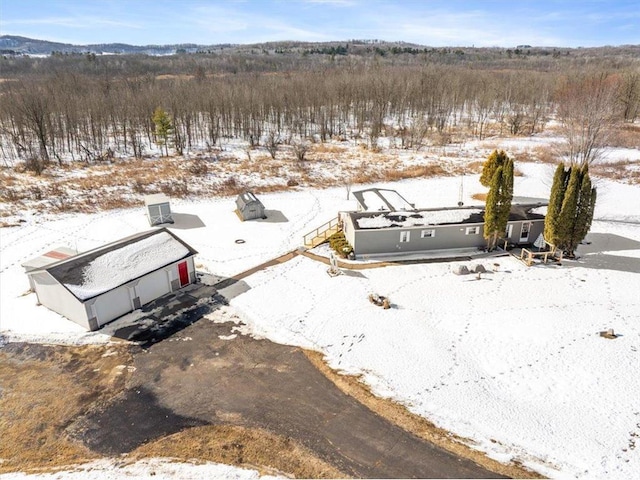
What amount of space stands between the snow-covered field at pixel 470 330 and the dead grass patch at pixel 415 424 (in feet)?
1.07

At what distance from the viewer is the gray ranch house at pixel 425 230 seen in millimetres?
25469

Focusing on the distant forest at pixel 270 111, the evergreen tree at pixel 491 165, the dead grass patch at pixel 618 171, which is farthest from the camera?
the distant forest at pixel 270 111

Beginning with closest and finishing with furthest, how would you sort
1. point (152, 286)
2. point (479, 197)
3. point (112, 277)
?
point (112, 277), point (152, 286), point (479, 197)

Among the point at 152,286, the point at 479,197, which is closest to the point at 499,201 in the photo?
the point at 479,197

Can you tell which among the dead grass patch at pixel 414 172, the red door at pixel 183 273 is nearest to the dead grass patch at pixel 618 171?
the dead grass patch at pixel 414 172

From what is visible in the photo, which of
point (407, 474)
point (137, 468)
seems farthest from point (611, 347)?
point (137, 468)

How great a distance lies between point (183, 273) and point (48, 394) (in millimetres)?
8483

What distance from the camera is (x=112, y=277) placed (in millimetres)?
19906

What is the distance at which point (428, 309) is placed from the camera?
2042cm

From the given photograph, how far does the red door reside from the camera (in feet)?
73.4

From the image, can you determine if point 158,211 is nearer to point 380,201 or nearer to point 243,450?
point 380,201

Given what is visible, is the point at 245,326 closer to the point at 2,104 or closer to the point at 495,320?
the point at 495,320

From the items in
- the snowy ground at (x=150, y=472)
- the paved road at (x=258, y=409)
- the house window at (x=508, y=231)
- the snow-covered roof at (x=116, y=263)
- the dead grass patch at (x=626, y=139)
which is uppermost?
the dead grass patch at (x=626, y=139)

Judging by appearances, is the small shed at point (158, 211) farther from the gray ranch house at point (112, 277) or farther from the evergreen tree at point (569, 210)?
the evergreen tree at point (569, 210)
